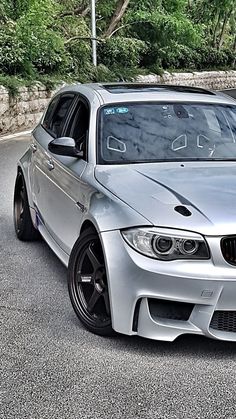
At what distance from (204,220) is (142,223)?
36cm

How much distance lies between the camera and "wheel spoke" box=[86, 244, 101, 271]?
12.7 ft

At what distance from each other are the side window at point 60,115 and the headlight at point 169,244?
2.21m

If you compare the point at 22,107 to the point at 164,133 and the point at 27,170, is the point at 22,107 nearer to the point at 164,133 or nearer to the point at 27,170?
the point at 27,170

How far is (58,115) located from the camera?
570cm

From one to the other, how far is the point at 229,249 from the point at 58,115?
111 inches

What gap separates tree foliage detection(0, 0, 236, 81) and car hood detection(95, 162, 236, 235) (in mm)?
13445

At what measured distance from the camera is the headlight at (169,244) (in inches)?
134

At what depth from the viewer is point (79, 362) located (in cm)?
355

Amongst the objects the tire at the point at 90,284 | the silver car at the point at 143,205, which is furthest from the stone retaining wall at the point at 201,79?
the tire at the point at 90,284

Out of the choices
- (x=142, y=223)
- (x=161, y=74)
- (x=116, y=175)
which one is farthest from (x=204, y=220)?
(x=161, y=74)

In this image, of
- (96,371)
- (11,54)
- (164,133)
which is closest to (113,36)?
(11,54)

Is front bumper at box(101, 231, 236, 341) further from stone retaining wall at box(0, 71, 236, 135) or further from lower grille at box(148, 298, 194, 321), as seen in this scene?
stone retaining wall at box(0, 71, 236, 135)

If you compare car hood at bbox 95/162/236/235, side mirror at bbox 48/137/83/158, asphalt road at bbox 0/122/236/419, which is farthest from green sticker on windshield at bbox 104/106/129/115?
asphalt road at bbox 0/122/236/419

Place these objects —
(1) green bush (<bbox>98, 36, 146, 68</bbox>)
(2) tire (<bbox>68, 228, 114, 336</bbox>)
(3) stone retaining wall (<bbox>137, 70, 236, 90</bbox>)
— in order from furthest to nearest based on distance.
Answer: (3) stone retaining wall (<bbox>137, 70, 236, 90</bbox>) < (1) green bush (<bbox>98, 36, 146, 68</bbox>) < (2) tire (<bbox>68, 228, 114, 336</bbox>)
